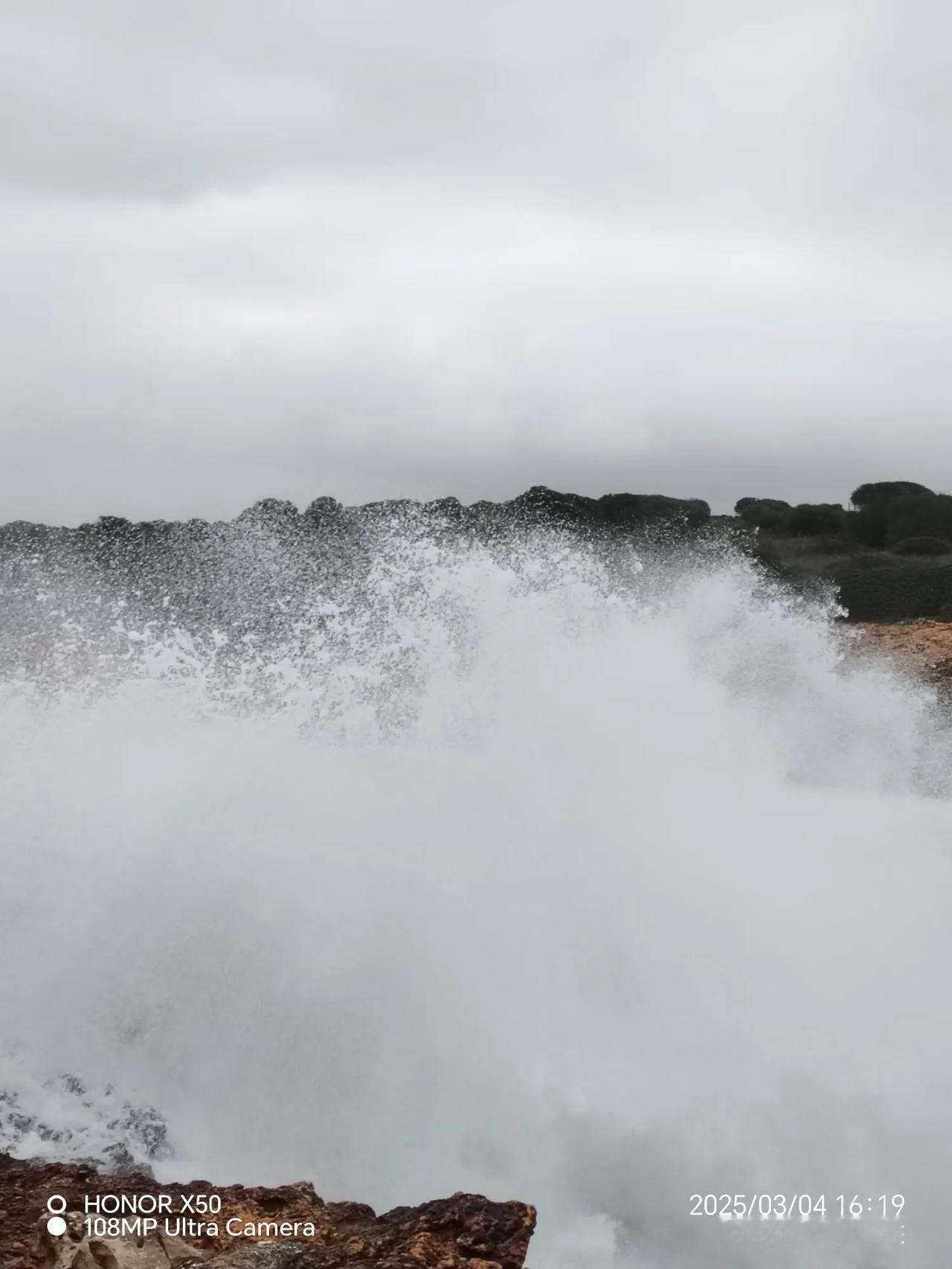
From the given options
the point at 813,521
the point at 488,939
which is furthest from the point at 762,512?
the point at 488,939

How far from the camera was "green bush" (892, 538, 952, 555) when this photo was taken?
4772 cm

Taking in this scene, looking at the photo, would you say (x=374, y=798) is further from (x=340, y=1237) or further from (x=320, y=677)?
(x=340, y=1237)

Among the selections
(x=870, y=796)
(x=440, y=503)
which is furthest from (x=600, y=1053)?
(x=440, y=503)

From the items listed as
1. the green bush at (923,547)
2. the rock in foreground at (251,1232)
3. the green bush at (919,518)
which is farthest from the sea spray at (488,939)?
the green bush at (919,518)

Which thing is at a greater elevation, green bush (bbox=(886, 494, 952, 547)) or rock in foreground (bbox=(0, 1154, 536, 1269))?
green bush (bbox=(886, 494, 952, 547))

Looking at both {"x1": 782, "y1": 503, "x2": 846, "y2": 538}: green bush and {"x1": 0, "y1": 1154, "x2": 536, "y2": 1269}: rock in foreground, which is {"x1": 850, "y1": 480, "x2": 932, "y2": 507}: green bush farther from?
{"x1": 0, "y1": 1154, "x2": 536, "y2": 1269}: rock in foreground

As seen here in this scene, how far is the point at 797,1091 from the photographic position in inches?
347

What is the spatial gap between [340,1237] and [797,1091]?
162 inches
